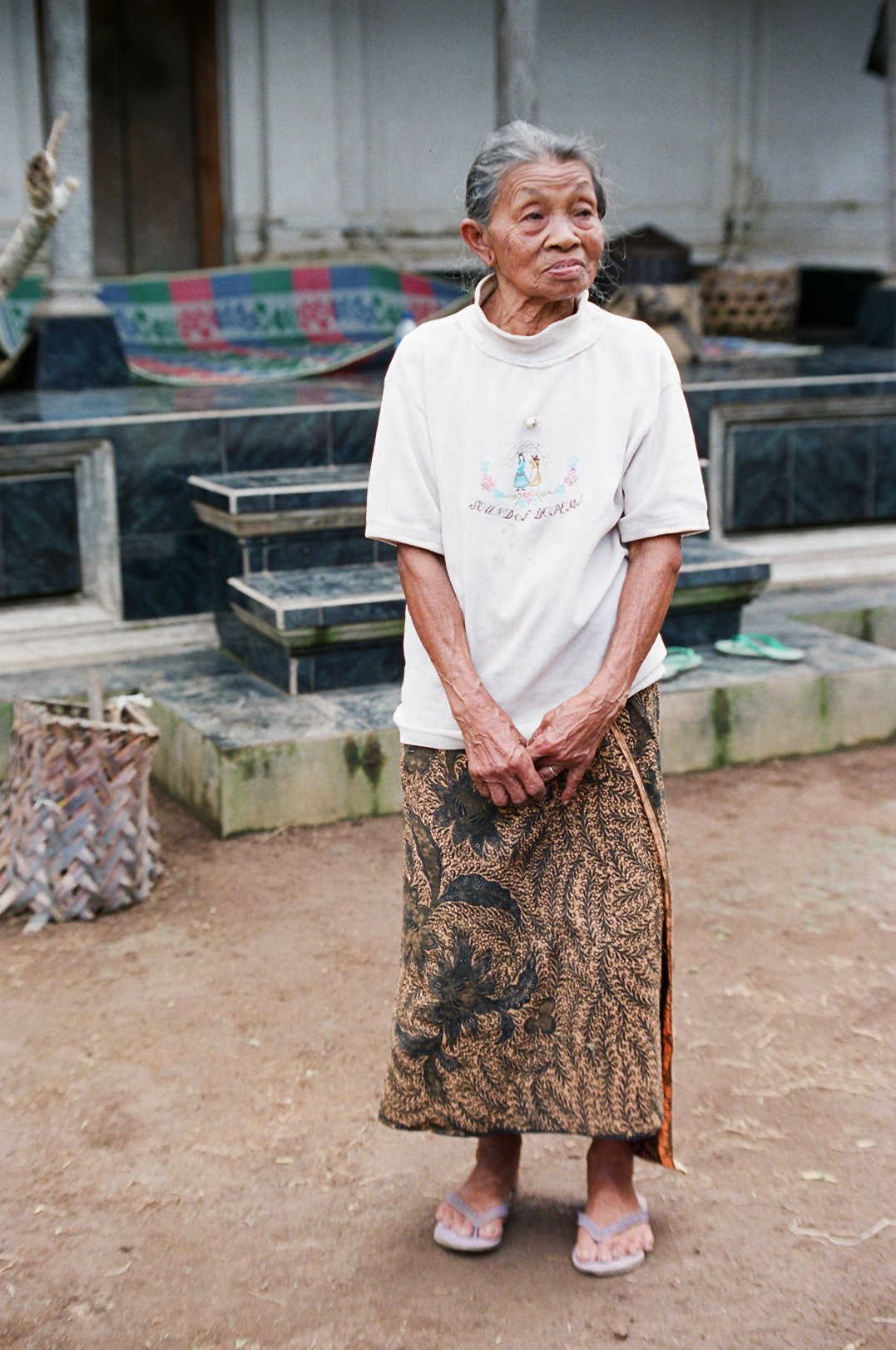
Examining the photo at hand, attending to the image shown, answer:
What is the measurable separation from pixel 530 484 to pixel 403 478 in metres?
0.19

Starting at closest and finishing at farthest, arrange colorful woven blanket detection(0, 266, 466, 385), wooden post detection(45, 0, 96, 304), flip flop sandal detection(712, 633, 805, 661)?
1. flip flop sandal detection(712, 633, 805, 661)
2. wooden post detection(45, 0, 96, 304)
3. colorful woven blanket detection(0, 266, 466, 385)

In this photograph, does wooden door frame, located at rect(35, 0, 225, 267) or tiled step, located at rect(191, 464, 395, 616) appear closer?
tiled step, located at rect(191, 464, 395, 616)

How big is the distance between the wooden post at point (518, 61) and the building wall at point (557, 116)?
4.06 ft

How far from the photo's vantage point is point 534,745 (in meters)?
2.31

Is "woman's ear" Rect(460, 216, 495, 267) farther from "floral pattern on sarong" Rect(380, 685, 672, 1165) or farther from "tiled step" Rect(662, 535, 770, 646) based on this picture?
"tiled step" Rect(662, 535, 770, 646)

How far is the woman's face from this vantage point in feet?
7.42

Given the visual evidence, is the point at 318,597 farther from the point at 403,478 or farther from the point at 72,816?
the point at 403,478

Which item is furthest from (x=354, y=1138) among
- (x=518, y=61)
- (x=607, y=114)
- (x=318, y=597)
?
(x=607, y=114)

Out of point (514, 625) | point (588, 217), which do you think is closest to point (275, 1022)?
point (514, 625)

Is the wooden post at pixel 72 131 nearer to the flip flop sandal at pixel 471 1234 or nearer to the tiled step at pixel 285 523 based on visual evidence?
the tiled step at pixel 285 523

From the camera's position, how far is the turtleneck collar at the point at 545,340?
2.29m

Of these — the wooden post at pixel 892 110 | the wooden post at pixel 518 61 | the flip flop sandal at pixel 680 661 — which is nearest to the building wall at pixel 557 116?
the wooden post at pixel 518 61

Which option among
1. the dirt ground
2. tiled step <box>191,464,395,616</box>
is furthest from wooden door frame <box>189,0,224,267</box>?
the dirt ground

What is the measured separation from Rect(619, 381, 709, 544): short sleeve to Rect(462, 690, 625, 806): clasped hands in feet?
0.87
